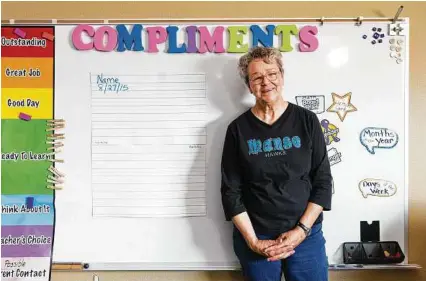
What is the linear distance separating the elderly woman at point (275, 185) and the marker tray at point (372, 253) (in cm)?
13

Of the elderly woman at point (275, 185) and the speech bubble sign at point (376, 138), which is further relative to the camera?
the speech bubble sign at point (376, 138)

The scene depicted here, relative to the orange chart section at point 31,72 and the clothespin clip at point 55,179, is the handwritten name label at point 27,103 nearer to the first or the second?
the orange chart section at point 31,72

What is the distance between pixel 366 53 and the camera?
56.5 inches

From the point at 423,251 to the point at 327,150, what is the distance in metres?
0.52

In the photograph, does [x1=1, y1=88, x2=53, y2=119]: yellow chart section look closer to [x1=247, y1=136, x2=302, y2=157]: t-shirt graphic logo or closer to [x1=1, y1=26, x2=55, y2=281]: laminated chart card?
[x1=1, y1=26, x2=55, y2=281]: laminated chart card

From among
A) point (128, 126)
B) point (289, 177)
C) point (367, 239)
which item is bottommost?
point (367, 239)

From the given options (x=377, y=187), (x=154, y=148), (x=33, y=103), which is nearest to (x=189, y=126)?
(x=154, y=148)

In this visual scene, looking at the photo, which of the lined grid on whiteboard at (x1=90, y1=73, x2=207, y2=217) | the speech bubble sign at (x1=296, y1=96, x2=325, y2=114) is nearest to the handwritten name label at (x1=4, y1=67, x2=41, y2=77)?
the lined grid on whiteboard at (x1=90, y1=73, x2=207, y2=217)

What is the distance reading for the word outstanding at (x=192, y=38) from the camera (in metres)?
1.43

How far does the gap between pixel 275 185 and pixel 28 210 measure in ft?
2.97

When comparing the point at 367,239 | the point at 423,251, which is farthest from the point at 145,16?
the point at 423,251

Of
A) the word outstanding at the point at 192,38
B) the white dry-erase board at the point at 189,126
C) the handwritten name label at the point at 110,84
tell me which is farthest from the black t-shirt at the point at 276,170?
the handwritten name label at the point at 110,84

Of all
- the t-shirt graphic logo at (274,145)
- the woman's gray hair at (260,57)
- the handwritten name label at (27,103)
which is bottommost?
the t-shirt graphic logo at (274,145)

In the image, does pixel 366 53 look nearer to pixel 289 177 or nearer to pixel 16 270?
pixel 289 177
